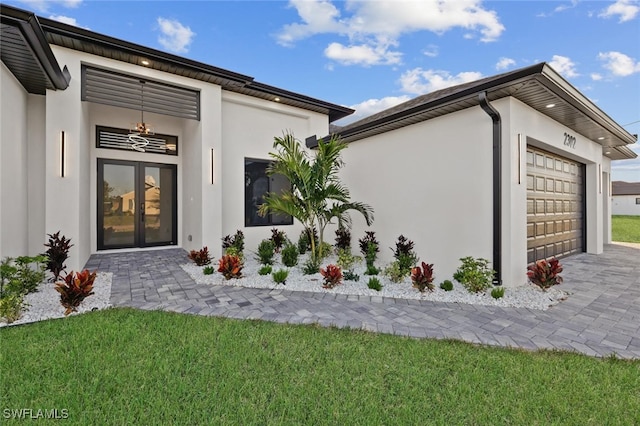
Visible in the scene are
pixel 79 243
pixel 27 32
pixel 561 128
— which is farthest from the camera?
pixel 561 128

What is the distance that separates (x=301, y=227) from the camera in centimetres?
933

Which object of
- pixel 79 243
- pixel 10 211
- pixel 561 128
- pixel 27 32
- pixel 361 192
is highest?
pixel 27 32

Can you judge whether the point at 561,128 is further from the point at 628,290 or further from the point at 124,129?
the point at 124,129

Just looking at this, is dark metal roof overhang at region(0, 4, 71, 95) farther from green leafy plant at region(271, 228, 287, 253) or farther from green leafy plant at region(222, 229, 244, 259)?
green leafy plant at region(271, 228, 287, 253)

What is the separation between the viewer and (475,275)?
466cm

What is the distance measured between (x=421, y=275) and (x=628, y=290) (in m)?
3.74

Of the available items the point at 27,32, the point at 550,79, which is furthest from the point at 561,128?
the point at 27,32

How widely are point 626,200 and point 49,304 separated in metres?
49.9

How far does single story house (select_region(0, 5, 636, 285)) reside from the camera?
15.8 ft

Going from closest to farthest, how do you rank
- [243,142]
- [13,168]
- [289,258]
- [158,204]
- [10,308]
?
[10,308] < [13,168] < [289,258] < [243,142] < [158,204]

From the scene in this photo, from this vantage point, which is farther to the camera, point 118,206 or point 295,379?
point 118,206

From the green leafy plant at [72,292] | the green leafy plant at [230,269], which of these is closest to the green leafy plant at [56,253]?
the green leafy plant at [72,292]

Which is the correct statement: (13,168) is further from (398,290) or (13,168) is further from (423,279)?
(423,279)

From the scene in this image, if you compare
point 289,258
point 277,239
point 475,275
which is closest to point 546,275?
point 475,275
